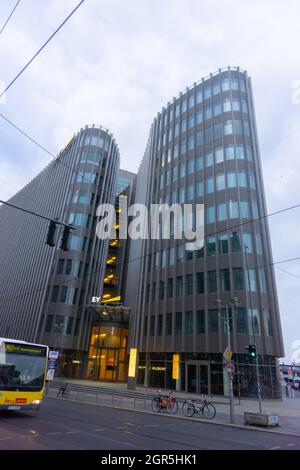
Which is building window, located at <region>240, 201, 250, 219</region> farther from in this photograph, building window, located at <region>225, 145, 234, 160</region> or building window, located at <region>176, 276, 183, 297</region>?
building window, located at <region>176, 276, 183, 297</region>

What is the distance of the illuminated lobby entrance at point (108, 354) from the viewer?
161 ft

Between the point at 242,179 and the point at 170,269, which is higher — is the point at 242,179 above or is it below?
above

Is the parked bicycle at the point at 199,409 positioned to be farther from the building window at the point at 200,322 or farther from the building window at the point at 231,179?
the building window at the point at 231,179

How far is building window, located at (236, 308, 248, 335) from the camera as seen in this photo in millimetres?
33031

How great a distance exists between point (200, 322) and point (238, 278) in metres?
6.54

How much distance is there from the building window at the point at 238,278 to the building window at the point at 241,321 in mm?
2361

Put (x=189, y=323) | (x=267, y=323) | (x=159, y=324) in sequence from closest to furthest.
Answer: (x=267, y=323) < (x=189, y=323) < (x=159, y=324)

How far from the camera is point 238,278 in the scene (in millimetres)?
35281

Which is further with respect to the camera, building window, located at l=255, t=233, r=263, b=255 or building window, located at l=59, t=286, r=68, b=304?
building window, located at l=59, t=286, r=68, b=304

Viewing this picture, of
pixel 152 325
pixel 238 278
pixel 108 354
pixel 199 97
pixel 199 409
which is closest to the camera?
pixel 199 409

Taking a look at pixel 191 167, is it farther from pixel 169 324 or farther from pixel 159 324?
pixel 159 324

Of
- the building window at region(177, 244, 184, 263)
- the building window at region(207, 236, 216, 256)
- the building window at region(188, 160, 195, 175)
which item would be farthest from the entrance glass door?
the building window at region(188, 160, 195, 175)

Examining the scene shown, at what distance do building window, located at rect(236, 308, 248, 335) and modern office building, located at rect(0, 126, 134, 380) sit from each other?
2290 cm

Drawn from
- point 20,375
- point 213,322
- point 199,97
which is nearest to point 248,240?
point 213,322
